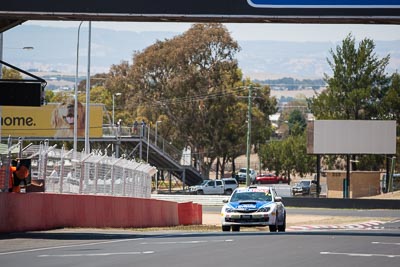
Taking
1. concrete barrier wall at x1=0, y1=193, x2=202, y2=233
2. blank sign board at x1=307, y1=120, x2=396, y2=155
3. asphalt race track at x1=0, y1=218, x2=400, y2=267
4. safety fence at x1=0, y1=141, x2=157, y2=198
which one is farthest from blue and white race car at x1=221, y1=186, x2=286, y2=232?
blank sign board at x1=307, y1=120, x2=396, y2=155

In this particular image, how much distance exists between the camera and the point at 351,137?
3031 inches

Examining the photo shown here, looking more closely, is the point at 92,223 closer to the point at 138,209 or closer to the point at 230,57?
the point at 138,209

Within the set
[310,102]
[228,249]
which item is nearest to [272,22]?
[228,249]

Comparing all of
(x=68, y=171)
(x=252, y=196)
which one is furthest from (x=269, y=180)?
(x=68, y=171)

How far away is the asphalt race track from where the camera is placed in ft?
54.6

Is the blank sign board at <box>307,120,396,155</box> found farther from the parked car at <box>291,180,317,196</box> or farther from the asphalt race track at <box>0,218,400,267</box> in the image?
the asphalt race track at <box>0,218,400,267</box>

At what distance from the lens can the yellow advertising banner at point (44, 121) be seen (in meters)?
83.5

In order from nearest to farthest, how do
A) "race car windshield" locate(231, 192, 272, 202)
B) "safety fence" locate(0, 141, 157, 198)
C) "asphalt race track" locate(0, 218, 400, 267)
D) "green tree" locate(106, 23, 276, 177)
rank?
1. "asphalt race track" locate(0, 218, 400, 267)
2. "safety fence" locate(0, 141, 157, 198)
3. "race car windshield" locate(231, 192, 272, 202)
4. "green tree" locate(106, 23, 276, 177)

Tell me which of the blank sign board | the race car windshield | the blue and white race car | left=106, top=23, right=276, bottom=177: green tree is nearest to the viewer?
the blue and white race car

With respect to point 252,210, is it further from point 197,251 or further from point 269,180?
point 269,180

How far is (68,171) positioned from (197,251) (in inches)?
451

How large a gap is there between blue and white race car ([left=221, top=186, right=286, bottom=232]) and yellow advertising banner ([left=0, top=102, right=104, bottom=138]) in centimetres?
5108

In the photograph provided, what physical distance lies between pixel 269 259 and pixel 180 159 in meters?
68.9

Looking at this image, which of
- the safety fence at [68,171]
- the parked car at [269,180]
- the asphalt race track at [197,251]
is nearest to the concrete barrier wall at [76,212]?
the safety fence at [68,171]
